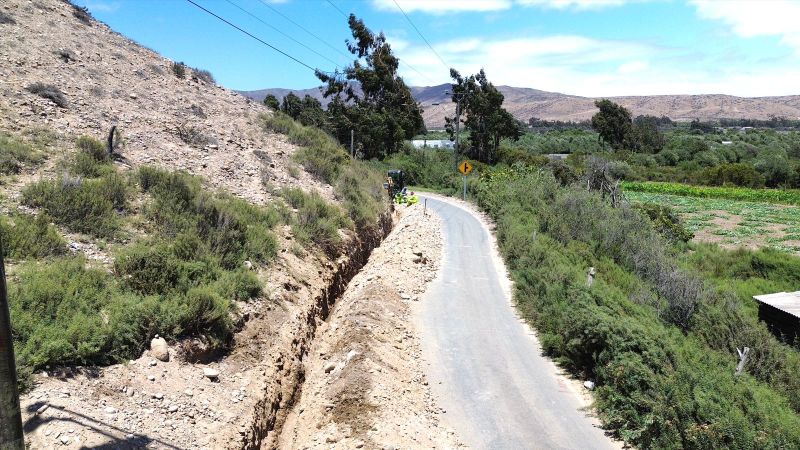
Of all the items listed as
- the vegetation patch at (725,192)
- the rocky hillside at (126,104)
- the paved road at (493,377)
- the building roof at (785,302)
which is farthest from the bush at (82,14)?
the vegetation patch at (725,192)

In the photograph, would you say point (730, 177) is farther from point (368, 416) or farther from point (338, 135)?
point (368, 416)

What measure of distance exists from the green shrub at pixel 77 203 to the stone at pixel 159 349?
394cm

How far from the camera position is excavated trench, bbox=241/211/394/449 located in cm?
1002

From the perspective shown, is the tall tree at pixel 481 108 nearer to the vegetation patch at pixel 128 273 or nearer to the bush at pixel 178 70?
the bush at pixel 178 70

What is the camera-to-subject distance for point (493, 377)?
12.2m

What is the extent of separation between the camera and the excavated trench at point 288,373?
10.0m

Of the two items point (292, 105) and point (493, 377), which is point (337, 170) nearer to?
point (493, 377)

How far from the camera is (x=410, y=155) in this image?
221 feet

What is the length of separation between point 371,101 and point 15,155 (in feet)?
152

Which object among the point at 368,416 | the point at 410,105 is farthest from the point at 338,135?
the point at 368,416

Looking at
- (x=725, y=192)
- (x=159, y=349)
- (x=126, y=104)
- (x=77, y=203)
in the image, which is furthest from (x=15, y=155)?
(x=725, y=192)

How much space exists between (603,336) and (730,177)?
74739 millimetres

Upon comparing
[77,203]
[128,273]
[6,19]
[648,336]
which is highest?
[6,19]

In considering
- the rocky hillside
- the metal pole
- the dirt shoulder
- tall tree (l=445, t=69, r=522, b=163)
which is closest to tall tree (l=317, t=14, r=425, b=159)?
tall tree (l=445, t=69, r=522, b=163)
